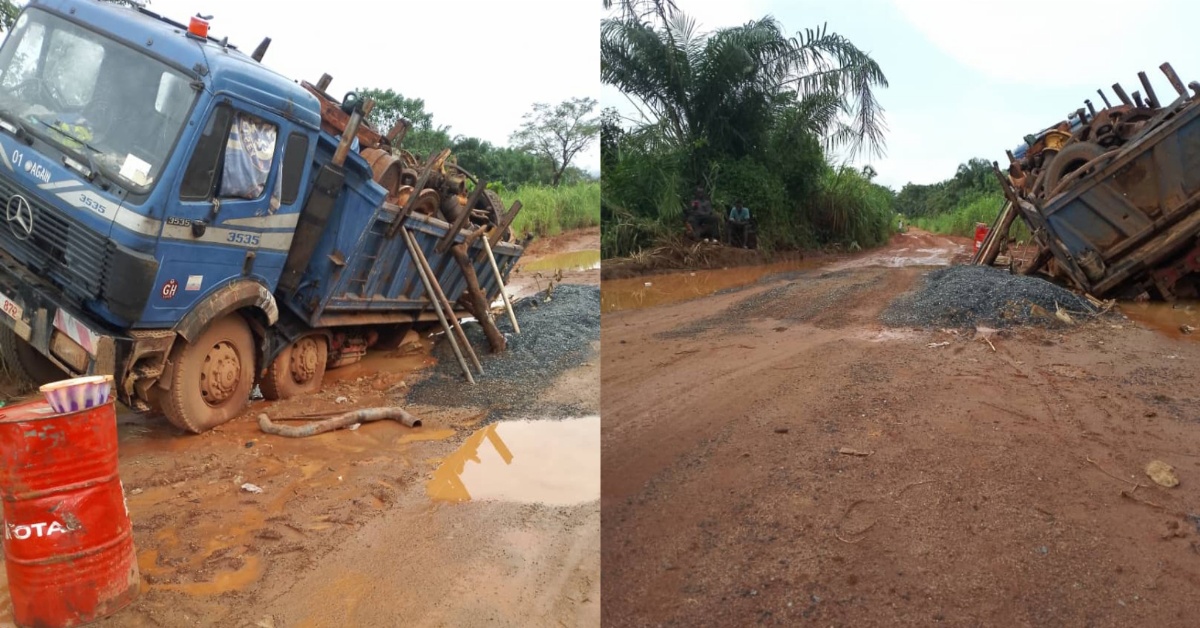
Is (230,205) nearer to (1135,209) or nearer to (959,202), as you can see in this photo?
(1135,209)

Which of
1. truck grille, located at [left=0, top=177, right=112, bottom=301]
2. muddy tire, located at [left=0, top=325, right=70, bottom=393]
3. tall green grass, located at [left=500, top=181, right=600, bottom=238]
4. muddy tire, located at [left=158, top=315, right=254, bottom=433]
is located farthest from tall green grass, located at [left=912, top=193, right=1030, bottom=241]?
truck grille, located at [left=0, top=177, right=112, bottom=301]

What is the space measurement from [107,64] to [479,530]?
383 centimetres

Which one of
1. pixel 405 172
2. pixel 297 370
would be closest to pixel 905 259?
pixel 405 172

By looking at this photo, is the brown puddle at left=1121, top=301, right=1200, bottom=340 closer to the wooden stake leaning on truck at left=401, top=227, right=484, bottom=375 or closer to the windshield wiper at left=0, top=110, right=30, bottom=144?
the wooden stake leaning on truck at left=401, top=227, right=484, bottom=375

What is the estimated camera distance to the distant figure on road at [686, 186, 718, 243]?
610 inches

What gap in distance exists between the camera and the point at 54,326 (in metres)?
5.16

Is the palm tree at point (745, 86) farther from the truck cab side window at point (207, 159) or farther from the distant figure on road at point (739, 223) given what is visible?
the truck cab side window at point (207, 159)

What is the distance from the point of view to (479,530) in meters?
4.15

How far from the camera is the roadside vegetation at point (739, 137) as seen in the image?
13773 millimetres

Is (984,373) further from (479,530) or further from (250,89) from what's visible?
(250,89)

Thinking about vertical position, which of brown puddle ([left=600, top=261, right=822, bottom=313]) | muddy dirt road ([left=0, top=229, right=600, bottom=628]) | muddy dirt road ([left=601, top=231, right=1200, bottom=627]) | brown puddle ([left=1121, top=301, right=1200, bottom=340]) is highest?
muddy dirt road ([left=601, top=231, right=1200, bottom=627])

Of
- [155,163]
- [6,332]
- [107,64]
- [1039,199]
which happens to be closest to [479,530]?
[155,163]

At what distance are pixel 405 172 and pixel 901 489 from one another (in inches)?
227

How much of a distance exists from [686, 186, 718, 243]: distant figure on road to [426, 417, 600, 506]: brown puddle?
9.56 metres
